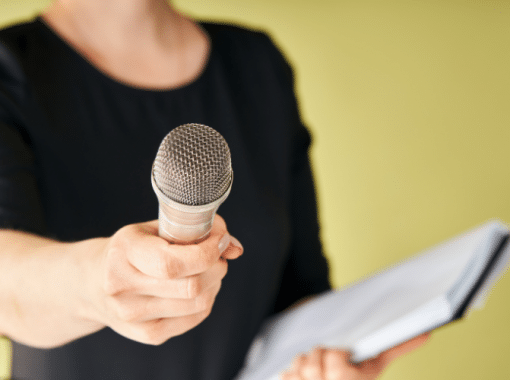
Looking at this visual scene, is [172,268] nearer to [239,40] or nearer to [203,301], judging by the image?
[203,301]

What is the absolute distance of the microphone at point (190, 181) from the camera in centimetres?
23

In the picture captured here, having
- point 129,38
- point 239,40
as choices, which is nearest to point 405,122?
point 239,40

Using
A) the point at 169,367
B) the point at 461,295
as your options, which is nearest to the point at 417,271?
the point at 461,295

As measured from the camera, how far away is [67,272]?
0.31m

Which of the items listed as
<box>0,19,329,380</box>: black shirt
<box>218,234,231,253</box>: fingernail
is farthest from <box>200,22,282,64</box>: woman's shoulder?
<box>218,234,231,253</box>: fingernail

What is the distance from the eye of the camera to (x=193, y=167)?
0.77 ft

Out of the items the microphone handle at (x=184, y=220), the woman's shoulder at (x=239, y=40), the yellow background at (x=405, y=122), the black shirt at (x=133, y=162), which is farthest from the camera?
the yellow background at (x=405, y=122)

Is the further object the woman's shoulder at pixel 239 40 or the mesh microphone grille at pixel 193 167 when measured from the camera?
the woman's shoulder at pixel 239 40

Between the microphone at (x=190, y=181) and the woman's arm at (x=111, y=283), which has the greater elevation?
the microphone at (x=190, y=181)

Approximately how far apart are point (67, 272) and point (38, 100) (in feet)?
1.04

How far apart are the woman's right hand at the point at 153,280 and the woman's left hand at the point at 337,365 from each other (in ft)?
0.97

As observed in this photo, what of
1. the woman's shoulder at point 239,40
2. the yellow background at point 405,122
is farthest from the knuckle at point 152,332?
the yellow background at point 405,122

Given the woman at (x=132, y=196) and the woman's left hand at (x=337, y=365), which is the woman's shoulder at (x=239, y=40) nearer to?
the woman at (x=132, y=196)

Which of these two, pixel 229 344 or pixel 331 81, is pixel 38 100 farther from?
pixel 331 81
